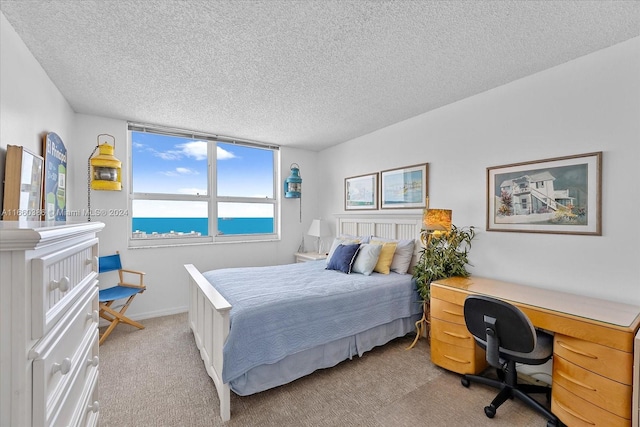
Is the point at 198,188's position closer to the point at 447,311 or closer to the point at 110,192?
the point at 110,192

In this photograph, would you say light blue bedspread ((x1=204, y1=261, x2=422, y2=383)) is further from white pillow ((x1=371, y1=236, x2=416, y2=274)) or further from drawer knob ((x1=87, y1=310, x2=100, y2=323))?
drawer knob ((x1=87, y1=310, x2=100, y2=323))

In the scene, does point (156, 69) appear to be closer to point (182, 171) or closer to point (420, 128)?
point (182, 171)

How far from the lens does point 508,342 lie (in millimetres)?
1849

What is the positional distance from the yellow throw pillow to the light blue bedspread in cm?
9

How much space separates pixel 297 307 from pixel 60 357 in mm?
1538

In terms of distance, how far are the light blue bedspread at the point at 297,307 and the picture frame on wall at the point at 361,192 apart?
1278mm

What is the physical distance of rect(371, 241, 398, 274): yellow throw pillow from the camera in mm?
3217

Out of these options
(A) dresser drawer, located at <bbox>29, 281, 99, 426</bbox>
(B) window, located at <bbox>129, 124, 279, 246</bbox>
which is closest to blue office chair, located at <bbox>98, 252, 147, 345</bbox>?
(B) window, located at <bbox>129, 124, 279, 246</bbox>

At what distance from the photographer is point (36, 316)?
27.9 inches

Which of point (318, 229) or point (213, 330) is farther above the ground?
point (318, 229)

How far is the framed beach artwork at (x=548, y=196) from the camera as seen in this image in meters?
2.12

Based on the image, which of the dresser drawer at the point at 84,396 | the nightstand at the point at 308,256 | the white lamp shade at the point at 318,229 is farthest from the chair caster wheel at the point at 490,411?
the white lamp shade at the point at 318,229

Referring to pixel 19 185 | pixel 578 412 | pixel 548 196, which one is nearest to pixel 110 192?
pixel 19 185

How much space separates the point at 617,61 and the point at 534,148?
0.73m
